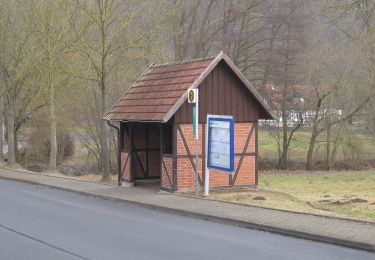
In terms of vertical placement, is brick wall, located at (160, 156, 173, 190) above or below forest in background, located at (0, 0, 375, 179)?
below

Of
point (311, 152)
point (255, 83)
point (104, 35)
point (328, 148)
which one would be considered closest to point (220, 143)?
point (104, 35)

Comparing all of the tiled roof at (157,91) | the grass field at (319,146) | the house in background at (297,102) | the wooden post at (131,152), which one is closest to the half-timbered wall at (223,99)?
the tiled roof at (157,91)

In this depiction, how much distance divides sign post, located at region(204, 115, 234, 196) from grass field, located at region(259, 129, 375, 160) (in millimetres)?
24812

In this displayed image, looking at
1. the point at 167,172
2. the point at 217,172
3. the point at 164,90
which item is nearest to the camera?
the point at 167,172

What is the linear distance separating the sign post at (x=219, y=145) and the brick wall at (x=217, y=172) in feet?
2.48

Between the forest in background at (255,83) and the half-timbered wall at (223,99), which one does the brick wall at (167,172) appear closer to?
the half-timbered wall at (223,99)

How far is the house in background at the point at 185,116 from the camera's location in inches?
660

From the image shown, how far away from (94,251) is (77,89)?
80.8 ft

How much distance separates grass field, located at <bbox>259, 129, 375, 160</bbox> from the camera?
39.2m

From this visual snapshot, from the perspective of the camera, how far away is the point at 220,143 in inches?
619

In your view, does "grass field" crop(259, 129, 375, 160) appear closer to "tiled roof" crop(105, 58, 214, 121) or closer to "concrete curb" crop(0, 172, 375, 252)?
"tiled roof" crop(105, 58, 214, 121)

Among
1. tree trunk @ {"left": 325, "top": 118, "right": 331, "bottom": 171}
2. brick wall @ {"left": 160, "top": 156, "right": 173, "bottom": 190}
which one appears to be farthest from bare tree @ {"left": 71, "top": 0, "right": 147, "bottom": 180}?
tree trunk @ {"left": 325, "top": 118, "right": 331, "bottom": 171}

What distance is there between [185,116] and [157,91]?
1.85 metres

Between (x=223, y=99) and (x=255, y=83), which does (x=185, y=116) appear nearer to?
(x=223, y=99)
